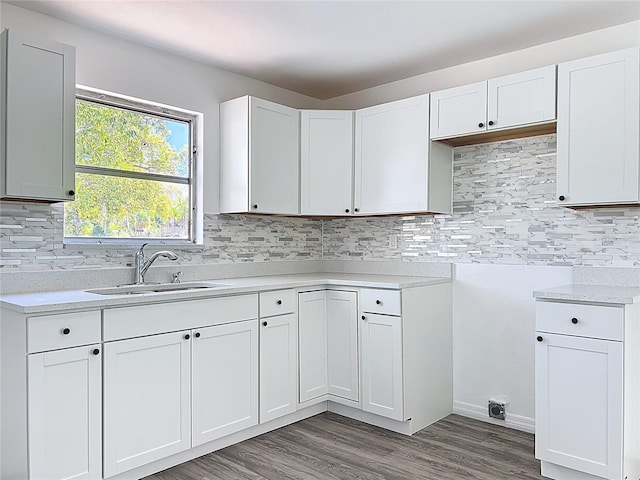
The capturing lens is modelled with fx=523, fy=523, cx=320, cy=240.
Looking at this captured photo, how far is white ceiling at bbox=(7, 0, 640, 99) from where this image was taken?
2.64 m

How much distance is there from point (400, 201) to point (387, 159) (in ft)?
1.01

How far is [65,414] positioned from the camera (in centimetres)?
221

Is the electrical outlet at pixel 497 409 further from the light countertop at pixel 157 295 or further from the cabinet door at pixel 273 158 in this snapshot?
the cabinet door at pixel 273 158

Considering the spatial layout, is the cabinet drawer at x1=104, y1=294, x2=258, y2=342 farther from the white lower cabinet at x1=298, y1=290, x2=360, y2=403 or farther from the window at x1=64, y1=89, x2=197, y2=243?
the window at x1=64, y1=89, x2=197, y2=243

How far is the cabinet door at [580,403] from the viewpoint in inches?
91.7

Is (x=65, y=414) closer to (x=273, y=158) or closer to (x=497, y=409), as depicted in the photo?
(x=273, y=158)

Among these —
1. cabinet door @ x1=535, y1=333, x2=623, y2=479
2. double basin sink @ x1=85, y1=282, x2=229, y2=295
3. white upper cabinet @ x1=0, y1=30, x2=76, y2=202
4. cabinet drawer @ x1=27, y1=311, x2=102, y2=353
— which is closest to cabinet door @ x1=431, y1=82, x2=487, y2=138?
cabinet door @ x1=535, y1=333, x2=623, y2=479

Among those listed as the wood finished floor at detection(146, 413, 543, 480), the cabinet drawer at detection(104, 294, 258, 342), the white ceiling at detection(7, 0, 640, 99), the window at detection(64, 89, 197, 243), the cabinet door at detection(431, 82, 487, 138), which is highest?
the white ceiling at detection(7, 0, 640, 99)

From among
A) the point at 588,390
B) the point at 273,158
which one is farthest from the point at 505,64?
the point at 588,390

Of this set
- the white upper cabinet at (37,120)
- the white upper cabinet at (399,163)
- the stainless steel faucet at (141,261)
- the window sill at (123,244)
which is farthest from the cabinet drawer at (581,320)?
the white upper cabinet at (37,120)

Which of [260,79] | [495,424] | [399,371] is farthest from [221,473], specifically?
[260,79]

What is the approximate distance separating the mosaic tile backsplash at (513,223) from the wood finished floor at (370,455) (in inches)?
43.1

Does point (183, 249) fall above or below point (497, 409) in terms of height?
above

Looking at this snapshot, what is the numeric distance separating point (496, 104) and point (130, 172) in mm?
2211
